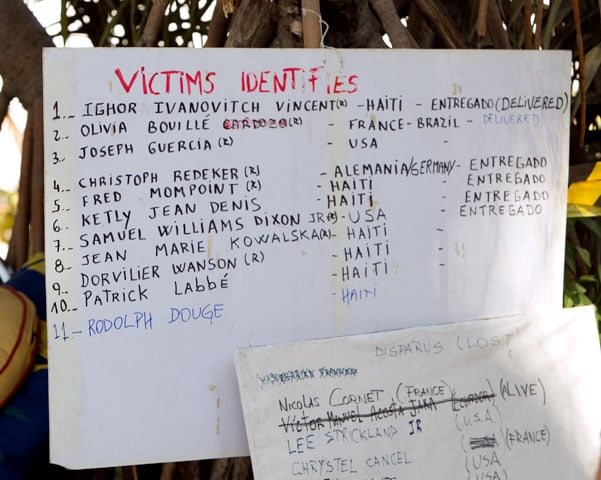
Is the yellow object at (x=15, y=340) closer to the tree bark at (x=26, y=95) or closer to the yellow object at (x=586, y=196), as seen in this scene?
the tree bark at (x=26, y=95)

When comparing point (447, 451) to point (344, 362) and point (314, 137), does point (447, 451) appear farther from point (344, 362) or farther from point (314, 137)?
point (314, 137)

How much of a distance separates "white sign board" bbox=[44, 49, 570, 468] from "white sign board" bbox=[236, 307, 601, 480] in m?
0.05

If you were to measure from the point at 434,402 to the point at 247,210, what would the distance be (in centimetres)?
48

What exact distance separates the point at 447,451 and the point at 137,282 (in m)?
0.63

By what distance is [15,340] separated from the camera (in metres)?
2.16

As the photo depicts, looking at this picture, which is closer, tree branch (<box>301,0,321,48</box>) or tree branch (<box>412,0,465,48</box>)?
tree branch (<box>301,0,321,48</box>)

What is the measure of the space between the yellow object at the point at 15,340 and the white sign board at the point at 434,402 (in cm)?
79

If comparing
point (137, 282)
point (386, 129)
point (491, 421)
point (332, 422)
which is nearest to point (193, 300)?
point (137, 282)

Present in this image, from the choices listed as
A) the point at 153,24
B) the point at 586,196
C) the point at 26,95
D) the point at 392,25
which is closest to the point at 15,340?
the point at 153,24

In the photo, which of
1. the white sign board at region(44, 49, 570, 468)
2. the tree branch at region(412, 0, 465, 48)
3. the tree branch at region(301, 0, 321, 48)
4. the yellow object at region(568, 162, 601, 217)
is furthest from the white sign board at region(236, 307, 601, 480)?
the tree branch at region(412, 0, 465, 48)

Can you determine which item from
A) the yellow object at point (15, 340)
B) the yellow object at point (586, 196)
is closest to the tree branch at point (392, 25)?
the yellow object at point (586, 196)

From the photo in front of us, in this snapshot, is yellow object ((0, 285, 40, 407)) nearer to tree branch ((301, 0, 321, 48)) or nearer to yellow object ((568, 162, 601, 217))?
tree branch ((301, 0, 321, 48))

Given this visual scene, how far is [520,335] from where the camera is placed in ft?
5.67

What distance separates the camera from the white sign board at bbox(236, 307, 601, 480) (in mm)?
1604
